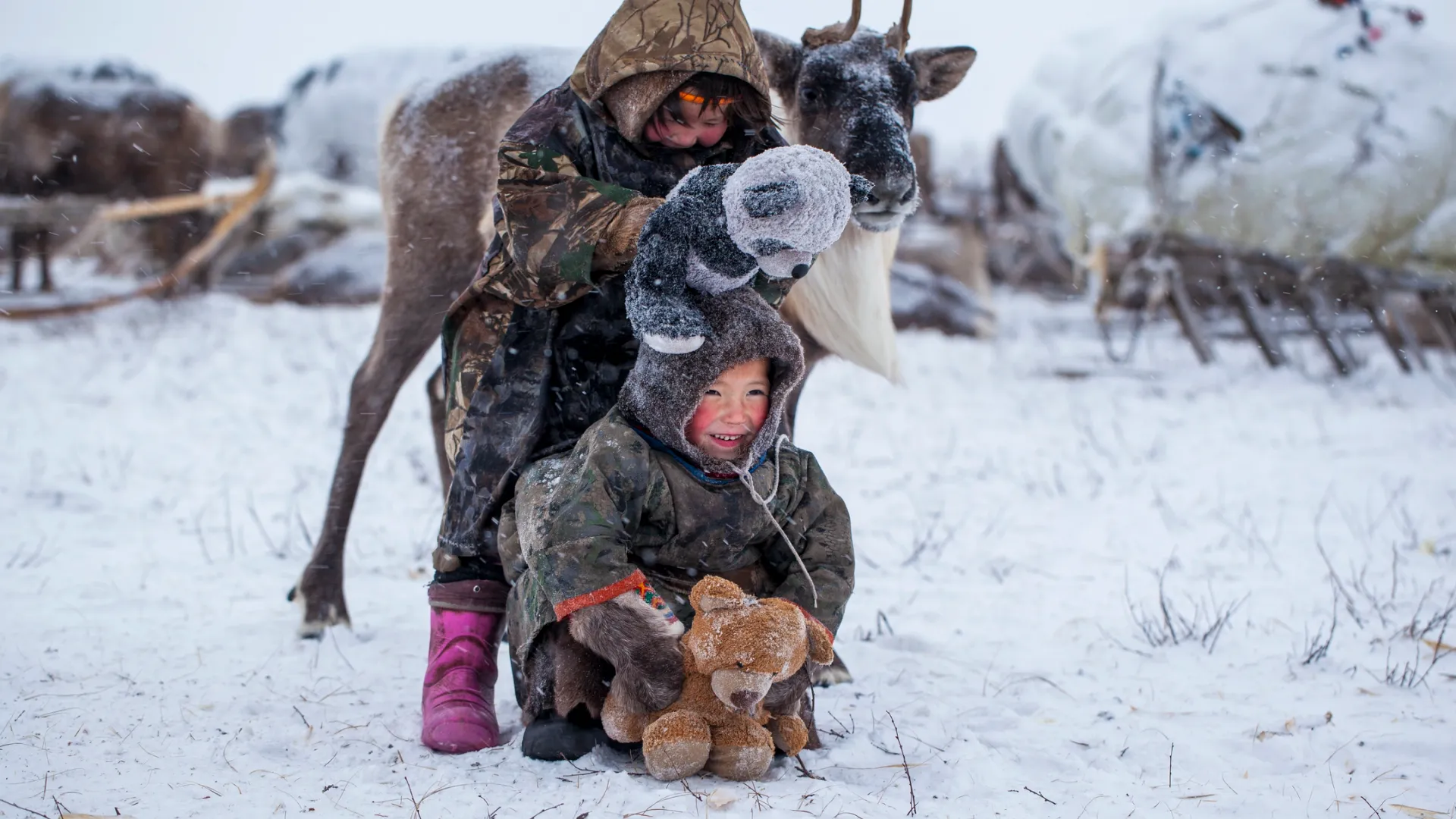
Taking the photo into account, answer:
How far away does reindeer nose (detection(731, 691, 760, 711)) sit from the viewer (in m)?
1.87

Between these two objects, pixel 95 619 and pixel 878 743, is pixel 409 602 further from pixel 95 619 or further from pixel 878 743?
pixel 878 743

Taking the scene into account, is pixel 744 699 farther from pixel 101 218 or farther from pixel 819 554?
pixel 101 218

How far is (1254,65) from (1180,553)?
19.4ft

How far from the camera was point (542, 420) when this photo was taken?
231cm

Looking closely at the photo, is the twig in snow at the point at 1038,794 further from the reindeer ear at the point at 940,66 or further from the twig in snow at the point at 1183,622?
the reindeer ear at the point at 940,66

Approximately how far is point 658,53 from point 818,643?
3.61ft

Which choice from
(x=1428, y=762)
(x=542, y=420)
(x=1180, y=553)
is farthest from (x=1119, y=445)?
(x=542, y=420)

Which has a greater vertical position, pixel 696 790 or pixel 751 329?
pixel 751 329

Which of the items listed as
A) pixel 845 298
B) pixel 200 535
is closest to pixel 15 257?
pixel 200 535

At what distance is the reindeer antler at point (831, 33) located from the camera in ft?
10.0

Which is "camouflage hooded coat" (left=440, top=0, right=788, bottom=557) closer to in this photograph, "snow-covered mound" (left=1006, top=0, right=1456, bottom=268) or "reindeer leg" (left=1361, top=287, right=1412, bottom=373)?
"reindeer leg" (left=1361, top=287, right=1412, bottom=373)

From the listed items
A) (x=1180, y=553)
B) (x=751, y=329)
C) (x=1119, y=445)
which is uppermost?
(x=751, y=329)

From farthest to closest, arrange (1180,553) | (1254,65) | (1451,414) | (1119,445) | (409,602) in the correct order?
(1254,65) → (1451,414) → (1119,445) → (1180,553) → (409,602)

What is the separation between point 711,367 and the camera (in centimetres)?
197
